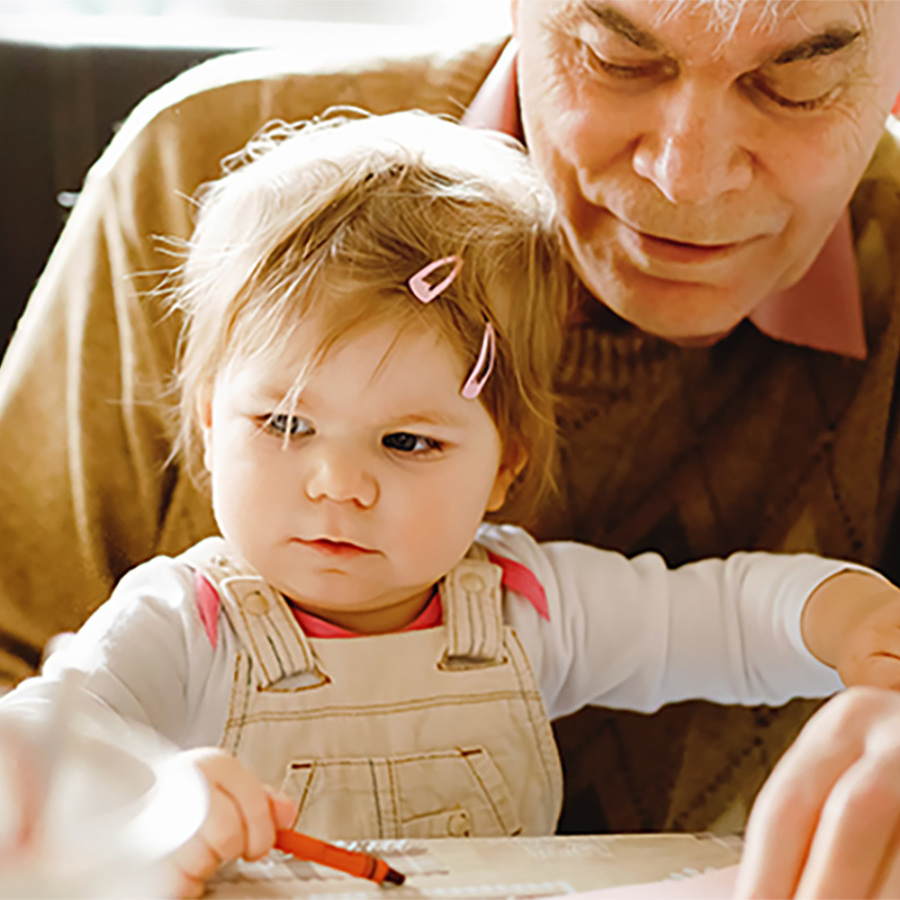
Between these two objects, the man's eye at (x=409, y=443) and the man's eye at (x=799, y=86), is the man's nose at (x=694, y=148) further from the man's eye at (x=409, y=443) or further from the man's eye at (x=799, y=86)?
the man's eye at (x=409, y=443)

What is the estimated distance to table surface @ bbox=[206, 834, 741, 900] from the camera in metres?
0.44

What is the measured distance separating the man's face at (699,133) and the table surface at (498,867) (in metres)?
Result: 0.32

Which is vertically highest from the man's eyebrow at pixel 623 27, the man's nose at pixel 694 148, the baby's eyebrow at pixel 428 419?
the man's eyebrow at pixel 623 27

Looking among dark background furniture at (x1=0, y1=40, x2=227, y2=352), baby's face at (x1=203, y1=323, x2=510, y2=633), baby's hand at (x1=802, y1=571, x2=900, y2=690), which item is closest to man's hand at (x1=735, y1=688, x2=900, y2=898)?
baby's hand at (x1=802, y1=571, x2=900, y2=690)

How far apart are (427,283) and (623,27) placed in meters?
0.16

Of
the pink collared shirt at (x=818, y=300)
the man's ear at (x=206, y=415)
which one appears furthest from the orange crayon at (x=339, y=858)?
the pink collared shirt at (x=818, y=300)

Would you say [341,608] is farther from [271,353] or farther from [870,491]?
[870,491]

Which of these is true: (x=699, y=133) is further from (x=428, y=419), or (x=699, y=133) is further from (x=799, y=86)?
(x=428, y=419)

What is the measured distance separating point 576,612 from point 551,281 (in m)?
0.19

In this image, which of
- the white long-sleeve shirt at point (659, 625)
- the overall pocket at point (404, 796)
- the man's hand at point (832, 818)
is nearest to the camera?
the man's hand at point (832, 818)

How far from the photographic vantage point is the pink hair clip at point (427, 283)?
0.57 m

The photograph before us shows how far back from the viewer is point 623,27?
1.91 ft

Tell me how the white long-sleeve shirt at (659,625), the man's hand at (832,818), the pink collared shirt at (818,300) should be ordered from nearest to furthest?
the man's hand at (832,818)
the white long-sleeve shirt at (659,625)
the pink collared shirt at (818,300)

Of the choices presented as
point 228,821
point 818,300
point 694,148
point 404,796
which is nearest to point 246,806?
point 228,821
